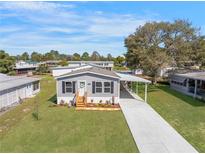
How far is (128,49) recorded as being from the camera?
3472cm

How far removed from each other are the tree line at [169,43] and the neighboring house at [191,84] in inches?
111

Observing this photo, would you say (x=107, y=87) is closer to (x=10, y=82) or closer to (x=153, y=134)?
(x=153, y=134)

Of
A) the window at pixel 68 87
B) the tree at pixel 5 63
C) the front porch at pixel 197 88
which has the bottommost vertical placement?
the front porch at pixel 197 88

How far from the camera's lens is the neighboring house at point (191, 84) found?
23.0m

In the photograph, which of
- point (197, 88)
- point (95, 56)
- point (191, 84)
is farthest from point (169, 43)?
point (95, 56)

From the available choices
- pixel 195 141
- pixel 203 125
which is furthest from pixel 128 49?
pixel 195 141

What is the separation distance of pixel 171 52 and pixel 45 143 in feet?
84.4

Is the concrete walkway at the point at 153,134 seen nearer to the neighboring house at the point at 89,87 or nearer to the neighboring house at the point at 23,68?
the neighboring house at the point at 89,87

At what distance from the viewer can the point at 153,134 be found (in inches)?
438

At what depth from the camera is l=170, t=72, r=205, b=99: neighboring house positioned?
2296 centimetres

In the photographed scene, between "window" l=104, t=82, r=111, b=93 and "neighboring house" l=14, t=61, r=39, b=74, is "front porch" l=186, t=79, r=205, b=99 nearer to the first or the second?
"window" l=104, t=82, r=111, b=93

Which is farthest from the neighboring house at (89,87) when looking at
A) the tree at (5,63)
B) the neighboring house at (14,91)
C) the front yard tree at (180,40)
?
the tree at (5,63)

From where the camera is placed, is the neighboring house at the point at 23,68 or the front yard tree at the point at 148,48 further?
the neighboring house at the point at 23,68

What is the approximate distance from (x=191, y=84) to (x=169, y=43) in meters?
7.57
